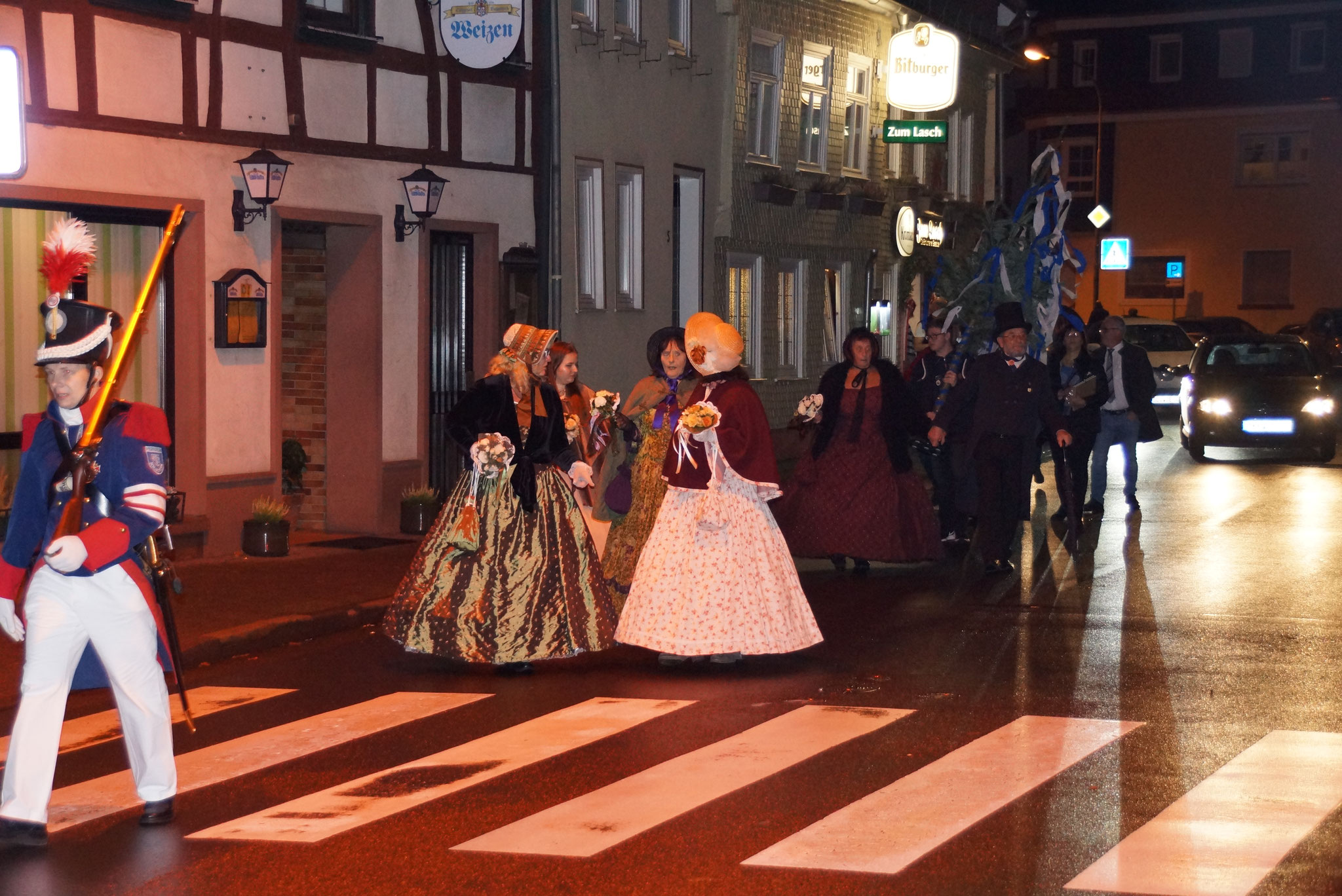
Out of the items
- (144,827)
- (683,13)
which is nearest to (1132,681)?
(144,827)

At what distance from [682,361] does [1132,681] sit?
334 centimetres

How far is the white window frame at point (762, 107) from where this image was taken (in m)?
24.7

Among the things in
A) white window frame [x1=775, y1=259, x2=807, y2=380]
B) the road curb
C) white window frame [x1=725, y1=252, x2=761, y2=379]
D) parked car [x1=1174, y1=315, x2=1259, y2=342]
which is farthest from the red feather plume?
parked car [x1=1174, y1=315, x2=1259, y2=342]

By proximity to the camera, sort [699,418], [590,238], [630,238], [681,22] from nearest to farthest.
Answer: [699,418]
[590,238]
[630,238]
[681,22]

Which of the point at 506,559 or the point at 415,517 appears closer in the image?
the point at 506,559

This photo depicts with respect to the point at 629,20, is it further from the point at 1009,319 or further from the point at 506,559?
the point at 506,559

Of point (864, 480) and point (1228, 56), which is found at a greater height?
point (1228, 56)

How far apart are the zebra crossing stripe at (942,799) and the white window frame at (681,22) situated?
15.5m

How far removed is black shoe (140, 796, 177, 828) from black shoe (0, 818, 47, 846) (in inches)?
13.8

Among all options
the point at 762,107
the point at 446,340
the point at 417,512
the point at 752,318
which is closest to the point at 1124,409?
the point at 446,340

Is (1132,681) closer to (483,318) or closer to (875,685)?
(875,685)

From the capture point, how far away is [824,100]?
2748 centimetres

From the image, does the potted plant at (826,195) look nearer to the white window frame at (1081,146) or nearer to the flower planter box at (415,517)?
the flower planter box at (415,517)

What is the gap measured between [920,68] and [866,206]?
2176 millimetres
